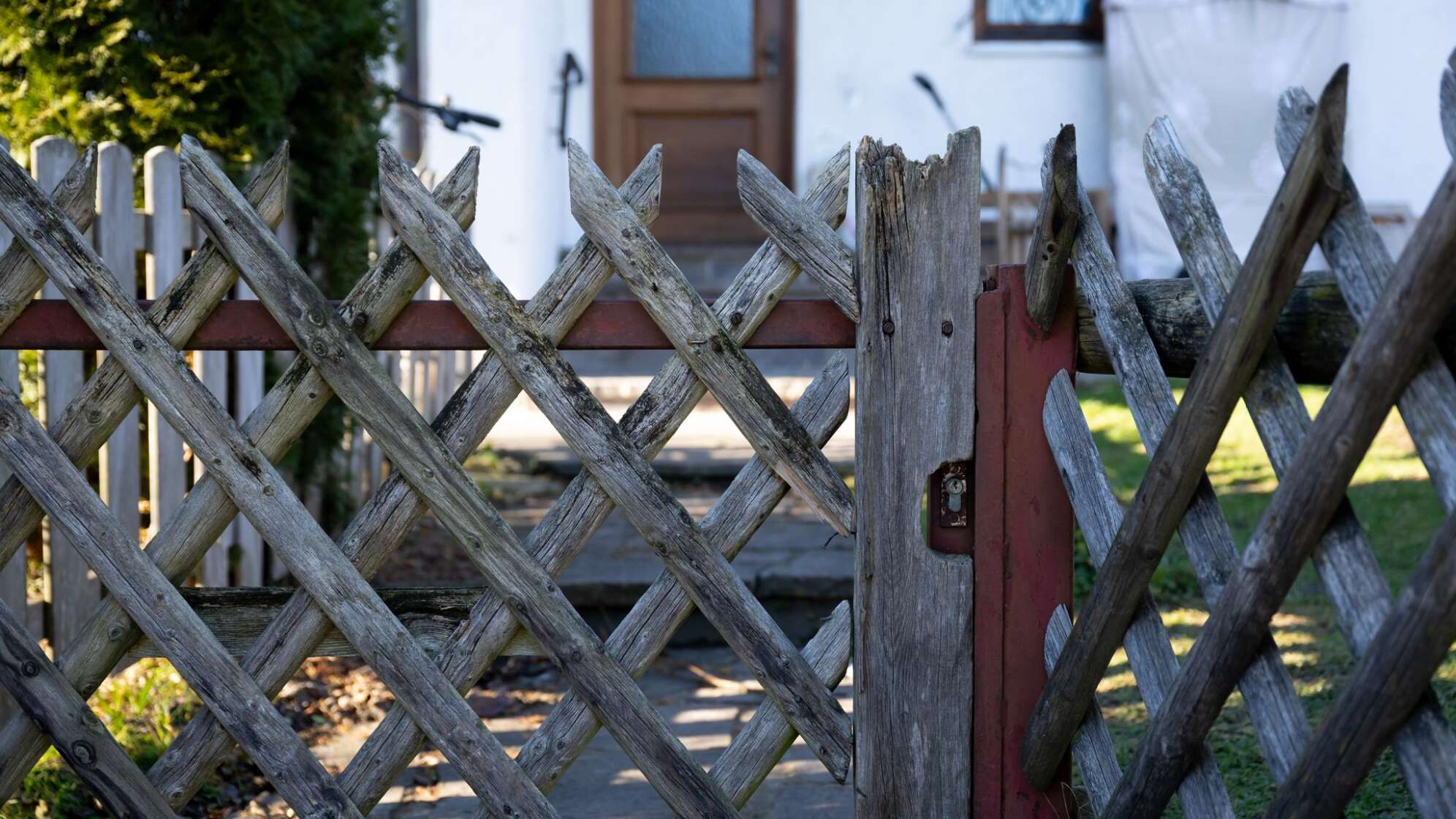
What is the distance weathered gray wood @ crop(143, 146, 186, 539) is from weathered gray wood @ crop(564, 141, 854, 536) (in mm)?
1730

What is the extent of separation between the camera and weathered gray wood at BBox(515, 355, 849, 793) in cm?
187

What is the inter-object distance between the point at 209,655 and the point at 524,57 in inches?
259

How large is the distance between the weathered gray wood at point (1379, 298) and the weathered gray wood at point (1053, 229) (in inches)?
12.1

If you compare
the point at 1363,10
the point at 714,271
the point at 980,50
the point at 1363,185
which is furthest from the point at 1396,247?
the point at 714,271

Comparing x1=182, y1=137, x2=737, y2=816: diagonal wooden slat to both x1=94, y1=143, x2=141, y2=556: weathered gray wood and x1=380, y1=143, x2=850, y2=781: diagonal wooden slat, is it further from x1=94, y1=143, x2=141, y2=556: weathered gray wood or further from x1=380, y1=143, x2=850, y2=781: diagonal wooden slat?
x1=94, y1=143, x2=141, y2=556: weathered gray wood

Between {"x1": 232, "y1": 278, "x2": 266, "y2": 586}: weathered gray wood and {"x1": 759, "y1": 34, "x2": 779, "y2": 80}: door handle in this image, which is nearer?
{"x1": 232, "y1": 278, "x2": 266, "y2": 586}: weathered gray wood

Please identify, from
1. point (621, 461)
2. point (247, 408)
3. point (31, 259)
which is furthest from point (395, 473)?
point (247, 408)

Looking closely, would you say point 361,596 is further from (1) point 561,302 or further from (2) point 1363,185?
(2) point 1363,185

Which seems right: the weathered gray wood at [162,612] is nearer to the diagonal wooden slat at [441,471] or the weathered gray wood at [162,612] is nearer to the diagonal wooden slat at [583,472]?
the diagonal wooden slat at [583,472]

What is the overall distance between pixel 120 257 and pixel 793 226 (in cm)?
192

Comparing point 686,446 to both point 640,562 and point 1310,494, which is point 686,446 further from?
point 1310,494

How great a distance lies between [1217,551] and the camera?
1560 mm

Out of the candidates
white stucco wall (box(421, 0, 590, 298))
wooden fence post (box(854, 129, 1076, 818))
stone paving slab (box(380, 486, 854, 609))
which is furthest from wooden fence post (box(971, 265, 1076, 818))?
white stucco wall (box(421, 0, 590, 298))

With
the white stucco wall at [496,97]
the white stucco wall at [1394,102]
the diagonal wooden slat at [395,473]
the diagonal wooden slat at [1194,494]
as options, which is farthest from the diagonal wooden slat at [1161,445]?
the white stucco wall at [1394,102]
